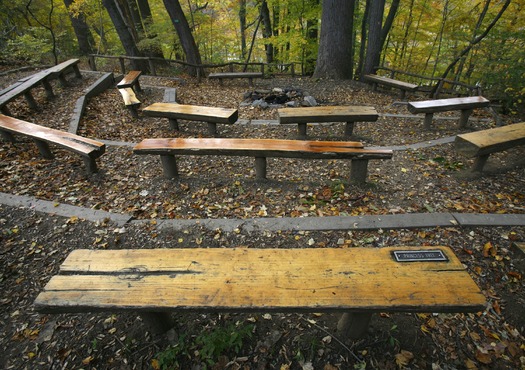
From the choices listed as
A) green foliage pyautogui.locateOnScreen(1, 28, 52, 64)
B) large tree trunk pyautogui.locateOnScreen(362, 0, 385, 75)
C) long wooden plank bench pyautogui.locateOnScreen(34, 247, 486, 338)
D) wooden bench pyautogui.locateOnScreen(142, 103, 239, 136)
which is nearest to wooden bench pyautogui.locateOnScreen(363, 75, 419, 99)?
large tree trunk pyautogui.locateOnScreen(362, 0, 385, 75)

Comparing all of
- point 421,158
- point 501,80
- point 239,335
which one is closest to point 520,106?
point 501,80

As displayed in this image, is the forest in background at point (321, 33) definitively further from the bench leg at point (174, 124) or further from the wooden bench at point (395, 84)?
the bench leg at point (174, 124)

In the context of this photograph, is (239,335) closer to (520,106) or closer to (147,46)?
(520,106)

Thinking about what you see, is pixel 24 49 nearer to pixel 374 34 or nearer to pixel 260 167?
pixel 260 167

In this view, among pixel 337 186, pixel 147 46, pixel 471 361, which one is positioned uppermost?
pixel 147 46

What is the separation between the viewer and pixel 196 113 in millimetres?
4977

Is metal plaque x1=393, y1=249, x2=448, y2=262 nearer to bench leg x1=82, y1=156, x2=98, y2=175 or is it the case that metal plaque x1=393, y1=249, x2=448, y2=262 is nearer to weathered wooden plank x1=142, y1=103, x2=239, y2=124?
weathered wooden plank x1=142, y1=103, x2=239, y2=124

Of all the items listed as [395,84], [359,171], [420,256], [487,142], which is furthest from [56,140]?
[395,84]

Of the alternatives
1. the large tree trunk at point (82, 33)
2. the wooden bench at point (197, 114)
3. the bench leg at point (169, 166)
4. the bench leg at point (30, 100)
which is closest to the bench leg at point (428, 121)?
the wooden bench at point (197, 114)

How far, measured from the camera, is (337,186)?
358 cm

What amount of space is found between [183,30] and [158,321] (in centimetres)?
1023

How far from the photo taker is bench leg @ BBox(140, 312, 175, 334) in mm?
1858

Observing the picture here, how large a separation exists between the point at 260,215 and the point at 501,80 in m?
7.34

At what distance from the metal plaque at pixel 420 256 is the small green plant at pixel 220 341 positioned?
1.15 m
